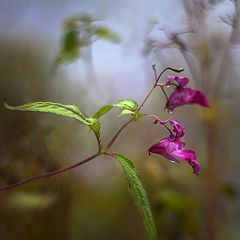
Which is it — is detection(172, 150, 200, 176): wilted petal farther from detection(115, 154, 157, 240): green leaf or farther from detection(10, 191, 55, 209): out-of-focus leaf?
detection(10, 191, 55, 209): out-of-focus leaf

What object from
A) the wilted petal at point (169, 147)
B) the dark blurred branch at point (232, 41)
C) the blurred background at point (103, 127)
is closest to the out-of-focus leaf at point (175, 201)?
the blurred background at point (103, 127)

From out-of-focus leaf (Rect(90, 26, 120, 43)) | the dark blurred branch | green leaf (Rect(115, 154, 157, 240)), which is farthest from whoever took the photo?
out-of-focus leaf (Rect(90, 26, 120, 43))

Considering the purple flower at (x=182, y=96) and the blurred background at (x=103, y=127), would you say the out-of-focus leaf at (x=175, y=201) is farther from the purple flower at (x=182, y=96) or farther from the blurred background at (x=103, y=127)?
the purple flower at (x=182, y=96)

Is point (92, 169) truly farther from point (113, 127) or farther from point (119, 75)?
point (119, 75)

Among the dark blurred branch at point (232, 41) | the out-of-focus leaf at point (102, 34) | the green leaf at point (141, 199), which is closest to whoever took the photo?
the green leaf at point (141, 199)

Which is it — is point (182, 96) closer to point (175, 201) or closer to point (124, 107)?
point (124, 107)

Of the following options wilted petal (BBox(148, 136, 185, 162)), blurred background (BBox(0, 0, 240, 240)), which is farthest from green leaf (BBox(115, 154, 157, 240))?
blurred background (BBox(0, 0, 240, 240))

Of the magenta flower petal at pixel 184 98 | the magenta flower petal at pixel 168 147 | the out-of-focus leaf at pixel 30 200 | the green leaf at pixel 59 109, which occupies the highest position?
the green leaf at pixel 59 109

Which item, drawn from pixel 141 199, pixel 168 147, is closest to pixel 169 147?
pixel 168 147

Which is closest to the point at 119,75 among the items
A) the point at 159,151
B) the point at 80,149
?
the point at 80,149
